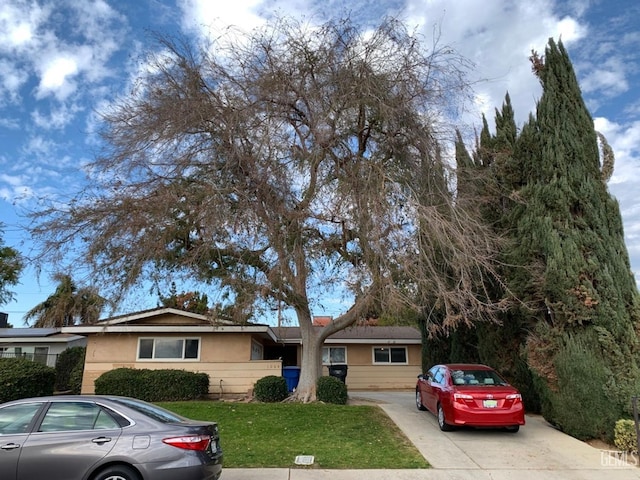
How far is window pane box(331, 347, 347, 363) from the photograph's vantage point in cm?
2567

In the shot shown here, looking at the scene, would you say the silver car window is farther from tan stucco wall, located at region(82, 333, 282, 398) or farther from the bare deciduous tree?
tan stucco wall, located at region(82, 333, 282, 398)

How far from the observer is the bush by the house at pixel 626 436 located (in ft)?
30.2

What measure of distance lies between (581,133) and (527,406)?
328 inches

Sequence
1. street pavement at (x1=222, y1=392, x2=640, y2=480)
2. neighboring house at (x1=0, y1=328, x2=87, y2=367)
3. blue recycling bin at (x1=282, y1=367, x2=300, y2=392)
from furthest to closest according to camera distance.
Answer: neighboring house at (x1=0, y1=328, x2=87, y2=367) < blue recycling bin at (x1=282, y1=367, x2=300, y2=392) < street pavement at (x1=222, y1=392, x2=640, y2=480)

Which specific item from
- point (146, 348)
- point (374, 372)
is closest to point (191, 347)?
point (146, 348)

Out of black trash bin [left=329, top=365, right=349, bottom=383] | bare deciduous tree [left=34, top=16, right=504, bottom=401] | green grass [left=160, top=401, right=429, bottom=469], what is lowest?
green grass [left=160, top=401, right=429, bottom=469]

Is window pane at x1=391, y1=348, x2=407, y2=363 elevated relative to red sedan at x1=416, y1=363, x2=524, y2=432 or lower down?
elevated

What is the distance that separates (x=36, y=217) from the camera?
1220cm

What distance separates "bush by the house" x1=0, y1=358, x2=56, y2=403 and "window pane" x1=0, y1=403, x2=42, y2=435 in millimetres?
9111

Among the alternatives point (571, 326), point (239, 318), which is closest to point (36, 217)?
point (239, 318)

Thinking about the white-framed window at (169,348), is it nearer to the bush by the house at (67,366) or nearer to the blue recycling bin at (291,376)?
the blue recycling bin at (291,376)

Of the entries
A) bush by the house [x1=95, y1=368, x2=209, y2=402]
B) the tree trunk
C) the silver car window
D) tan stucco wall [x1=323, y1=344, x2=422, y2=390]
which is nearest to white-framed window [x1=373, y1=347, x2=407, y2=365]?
tan stucco wall [x1=323, y1=344, x2=422, y2=390]

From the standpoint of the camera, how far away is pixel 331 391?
1497 cm

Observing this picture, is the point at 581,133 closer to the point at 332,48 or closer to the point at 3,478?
the point at 332,48
